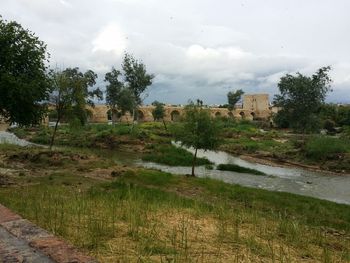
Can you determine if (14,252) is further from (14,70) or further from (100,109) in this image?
(100,109)

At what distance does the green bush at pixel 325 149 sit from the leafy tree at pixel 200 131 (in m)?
16.7

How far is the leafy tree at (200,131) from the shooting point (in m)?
30.5

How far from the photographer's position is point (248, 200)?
810 inches

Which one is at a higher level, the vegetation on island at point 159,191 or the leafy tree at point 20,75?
the leafy tree at point 20,75

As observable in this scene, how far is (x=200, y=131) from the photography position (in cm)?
3095

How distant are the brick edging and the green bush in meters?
40.5

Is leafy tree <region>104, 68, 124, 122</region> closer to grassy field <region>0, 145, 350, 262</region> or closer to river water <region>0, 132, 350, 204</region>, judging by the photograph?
river water <region>0, 132, 350, 204</region>

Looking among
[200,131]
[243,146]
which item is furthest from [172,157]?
[243,146]

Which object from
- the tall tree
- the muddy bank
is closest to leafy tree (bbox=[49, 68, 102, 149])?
the tall tree

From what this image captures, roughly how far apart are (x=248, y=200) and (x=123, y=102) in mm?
52995

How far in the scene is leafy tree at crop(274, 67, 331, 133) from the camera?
54.3 m

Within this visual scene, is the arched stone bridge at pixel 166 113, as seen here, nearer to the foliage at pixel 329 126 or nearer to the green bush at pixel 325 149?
the foliage at pixel 329 126

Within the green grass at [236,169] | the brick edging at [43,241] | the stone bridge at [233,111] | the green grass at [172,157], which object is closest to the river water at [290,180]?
the green grass at [236,169]

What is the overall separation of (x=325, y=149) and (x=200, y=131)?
18.2 meters
